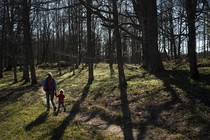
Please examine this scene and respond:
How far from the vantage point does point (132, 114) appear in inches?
498

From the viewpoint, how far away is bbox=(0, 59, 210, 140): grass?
1030cm

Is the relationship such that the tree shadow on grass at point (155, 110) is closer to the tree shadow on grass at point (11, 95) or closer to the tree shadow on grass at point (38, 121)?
the tree shadow on grass at point (38, 121)

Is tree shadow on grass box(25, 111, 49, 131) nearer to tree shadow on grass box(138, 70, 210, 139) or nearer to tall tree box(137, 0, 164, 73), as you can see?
tree shadow on grass box(138, 70, 210, 139)

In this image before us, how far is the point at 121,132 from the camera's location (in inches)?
422

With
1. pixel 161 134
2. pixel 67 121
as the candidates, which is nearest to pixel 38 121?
pixel 67 121

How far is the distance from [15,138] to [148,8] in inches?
453

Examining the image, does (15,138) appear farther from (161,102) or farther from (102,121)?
(161,102)

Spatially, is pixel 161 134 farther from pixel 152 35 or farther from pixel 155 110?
pixel 152 35

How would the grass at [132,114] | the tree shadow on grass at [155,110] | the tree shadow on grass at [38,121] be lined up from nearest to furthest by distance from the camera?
the grass at [132,114] → the tree shadow on grass at [155,110] → the tree shadow on grass at [38,121]

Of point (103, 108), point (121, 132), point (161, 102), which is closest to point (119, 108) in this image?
point (103, 108)

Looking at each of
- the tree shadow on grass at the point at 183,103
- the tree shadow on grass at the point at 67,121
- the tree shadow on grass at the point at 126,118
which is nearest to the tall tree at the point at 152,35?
the tree shadow on grass at the point at 183,103

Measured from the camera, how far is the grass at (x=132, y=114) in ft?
33.8

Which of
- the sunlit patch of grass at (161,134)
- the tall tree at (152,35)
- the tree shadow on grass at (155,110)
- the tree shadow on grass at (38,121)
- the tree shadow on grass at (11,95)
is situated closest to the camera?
the sunlit patch of grass at (161,134)

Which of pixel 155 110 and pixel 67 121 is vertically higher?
pixel 155 110
